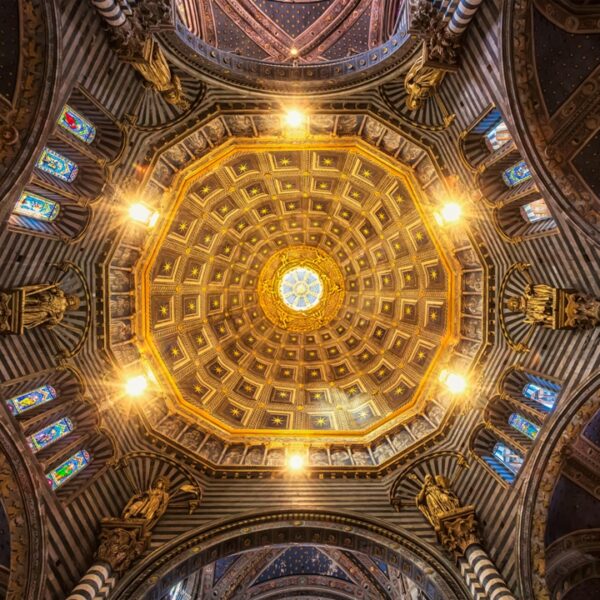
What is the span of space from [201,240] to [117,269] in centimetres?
648

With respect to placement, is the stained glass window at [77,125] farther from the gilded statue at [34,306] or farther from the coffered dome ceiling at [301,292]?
the gilded statue at [34,306]

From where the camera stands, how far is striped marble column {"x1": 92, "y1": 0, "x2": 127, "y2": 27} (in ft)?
47.2

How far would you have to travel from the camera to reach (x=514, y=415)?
19391mm

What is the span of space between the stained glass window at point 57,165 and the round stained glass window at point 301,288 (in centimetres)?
1553

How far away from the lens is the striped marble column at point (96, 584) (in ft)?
49.6

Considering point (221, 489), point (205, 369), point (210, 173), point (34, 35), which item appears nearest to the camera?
point (34, 35)

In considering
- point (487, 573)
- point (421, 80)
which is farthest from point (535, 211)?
point (487, 573)

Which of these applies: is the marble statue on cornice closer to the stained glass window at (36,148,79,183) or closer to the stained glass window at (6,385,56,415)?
the stained glass window at (36,148,79,183)

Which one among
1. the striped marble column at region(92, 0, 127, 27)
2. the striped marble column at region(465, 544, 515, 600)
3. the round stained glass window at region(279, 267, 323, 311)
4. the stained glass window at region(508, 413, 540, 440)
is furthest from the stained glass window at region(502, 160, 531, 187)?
the striped marble column at region(92, 0, 127, 27)

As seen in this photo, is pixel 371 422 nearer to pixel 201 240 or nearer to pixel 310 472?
pixel 310 472

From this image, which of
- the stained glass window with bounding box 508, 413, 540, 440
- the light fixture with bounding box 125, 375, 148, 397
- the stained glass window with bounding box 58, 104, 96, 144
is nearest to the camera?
the stained glass window with bounding box 58, 104, 96, 144

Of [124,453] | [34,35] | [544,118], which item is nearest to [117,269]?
[124,453]

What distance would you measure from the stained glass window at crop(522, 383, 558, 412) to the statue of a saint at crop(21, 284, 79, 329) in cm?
1949

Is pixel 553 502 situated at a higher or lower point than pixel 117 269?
lower
